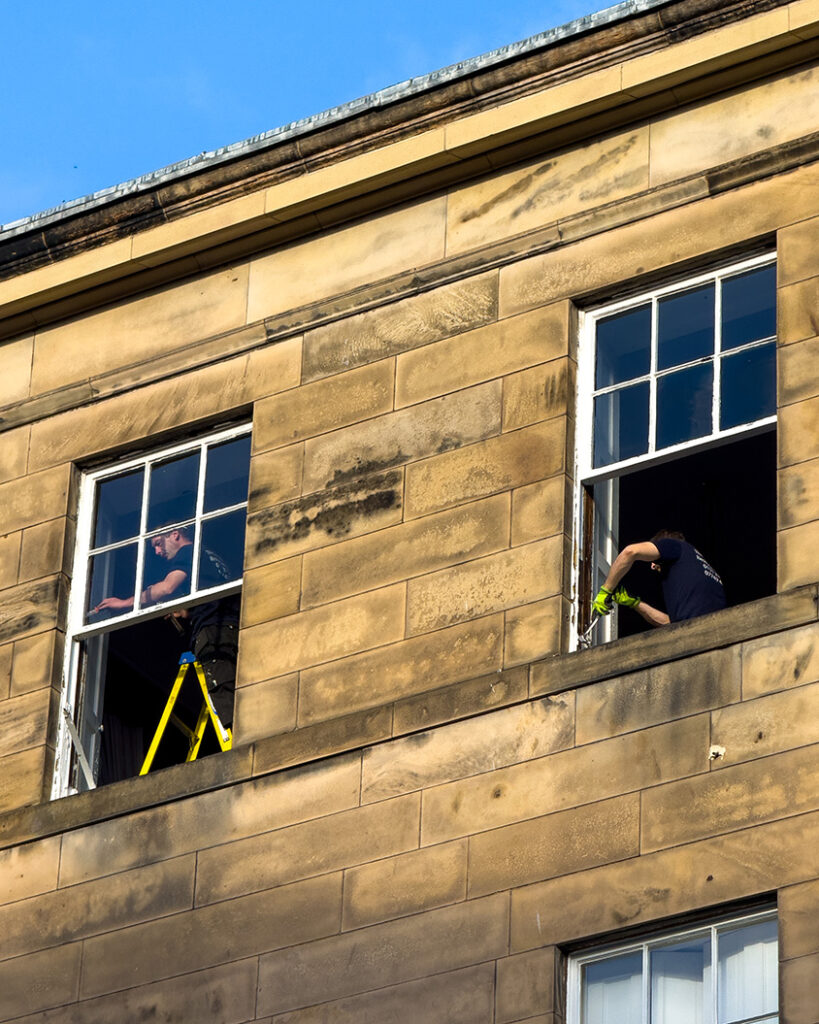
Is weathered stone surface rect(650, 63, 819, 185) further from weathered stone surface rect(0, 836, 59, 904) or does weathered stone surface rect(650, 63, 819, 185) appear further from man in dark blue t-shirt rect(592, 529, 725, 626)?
weathered stone surface rect(0, 836, 59, 904)

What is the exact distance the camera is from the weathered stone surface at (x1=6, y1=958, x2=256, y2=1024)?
1519 cm

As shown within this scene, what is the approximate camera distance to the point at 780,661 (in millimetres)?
14586

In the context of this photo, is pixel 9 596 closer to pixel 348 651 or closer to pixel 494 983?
pixel 348 651

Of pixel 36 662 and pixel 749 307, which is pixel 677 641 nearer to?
pixel 749 307

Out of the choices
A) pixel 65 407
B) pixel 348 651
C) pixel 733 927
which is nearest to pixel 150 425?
pixel 65 407

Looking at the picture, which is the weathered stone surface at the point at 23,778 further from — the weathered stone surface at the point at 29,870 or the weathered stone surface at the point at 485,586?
the weathered stone surface at the point at 485,586

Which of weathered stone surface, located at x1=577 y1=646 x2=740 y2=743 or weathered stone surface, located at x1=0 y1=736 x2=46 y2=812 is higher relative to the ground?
weathered stone surface, located at x1=0 y1=736 x2=46 y2=812

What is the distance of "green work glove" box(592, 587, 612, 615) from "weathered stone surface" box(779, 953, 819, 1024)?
261cm

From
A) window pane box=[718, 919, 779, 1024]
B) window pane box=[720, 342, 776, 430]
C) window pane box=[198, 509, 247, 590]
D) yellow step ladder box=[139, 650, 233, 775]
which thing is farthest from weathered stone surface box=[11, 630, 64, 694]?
window pane box=[718, 919, 779, 1024]

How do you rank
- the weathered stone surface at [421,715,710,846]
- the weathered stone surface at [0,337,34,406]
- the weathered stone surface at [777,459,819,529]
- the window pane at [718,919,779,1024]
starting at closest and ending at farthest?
1. the window pane at [718,919,779,1024]
2. the weathered stone surface at [421,715,710,846]
3. the weathered stone surface at [777,459,819,529]
4. the weathered stone surface at [0,337,34,406]

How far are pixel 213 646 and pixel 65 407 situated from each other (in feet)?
6.28

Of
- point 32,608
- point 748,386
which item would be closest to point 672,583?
point 748,386

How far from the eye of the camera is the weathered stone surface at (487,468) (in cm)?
1608

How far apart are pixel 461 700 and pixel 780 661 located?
186cm
